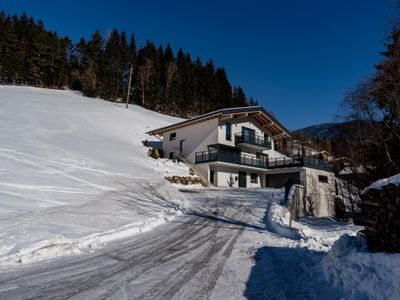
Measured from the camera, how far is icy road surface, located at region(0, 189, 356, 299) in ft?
16.3

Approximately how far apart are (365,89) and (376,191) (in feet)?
43.9

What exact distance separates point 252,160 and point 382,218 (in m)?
26.5

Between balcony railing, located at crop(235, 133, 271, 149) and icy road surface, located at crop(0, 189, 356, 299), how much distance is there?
22007 mm

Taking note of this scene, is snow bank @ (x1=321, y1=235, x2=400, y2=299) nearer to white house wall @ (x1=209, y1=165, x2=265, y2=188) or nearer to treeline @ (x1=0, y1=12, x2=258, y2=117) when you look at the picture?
white house wall @ (x1=209, y1=165, x2=265, y2=188)

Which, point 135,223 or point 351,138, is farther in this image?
point 351,138

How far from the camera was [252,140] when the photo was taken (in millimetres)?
32438

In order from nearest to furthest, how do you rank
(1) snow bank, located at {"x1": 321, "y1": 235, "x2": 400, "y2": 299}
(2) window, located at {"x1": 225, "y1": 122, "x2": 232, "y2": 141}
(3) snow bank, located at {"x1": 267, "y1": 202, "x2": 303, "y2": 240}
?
(1) snow bank, located at {"x1": 321, "y1": 235, "x2": 400, "y2": 299} < (3) snow bank, located at {"x1": 267, "y1": 202, "x2": 303, "y2": 240} < (2) window, located at {"x1": 225, "y1": 122, "x2": 232, "y2": 141}

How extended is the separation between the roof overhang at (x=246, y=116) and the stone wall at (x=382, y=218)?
24.1m

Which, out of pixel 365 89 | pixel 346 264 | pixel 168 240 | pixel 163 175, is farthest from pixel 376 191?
pixel 163 175

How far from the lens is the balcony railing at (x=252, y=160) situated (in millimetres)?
28562

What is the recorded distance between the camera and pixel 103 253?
7438mm

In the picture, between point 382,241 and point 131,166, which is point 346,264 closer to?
point 382,241

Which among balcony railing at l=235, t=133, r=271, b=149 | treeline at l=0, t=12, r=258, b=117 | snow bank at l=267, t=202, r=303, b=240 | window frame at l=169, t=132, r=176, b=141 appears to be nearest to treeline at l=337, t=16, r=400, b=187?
snow bank at l=267, t=202, r=303, b=240

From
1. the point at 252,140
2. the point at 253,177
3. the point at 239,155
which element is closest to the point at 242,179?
the point at 253,177
